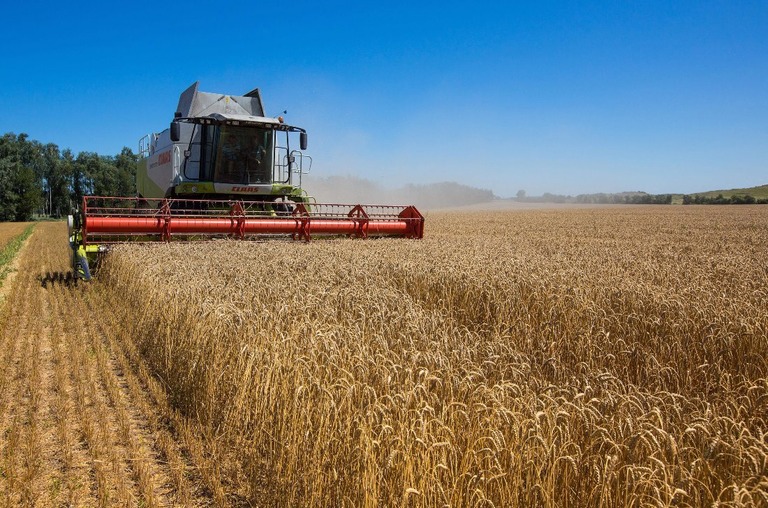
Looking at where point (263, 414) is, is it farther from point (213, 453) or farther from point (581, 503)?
point (581, 503)

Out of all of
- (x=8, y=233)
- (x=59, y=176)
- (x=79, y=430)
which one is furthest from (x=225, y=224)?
(x=59, y=176)

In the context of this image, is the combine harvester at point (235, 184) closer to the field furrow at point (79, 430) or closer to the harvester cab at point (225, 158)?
the harvester cab at point (225, 158)

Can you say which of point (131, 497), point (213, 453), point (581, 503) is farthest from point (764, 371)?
point (131, 497)

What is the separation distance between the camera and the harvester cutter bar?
920 cm

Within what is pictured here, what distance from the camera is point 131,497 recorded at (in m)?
3.01

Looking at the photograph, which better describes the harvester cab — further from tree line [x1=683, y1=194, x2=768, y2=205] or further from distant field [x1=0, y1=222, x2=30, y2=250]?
tree line [x1=683, y1=194, x2=768, y2=205]

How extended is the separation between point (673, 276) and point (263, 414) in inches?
236

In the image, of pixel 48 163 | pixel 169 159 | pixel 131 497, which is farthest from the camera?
pixel 48 163

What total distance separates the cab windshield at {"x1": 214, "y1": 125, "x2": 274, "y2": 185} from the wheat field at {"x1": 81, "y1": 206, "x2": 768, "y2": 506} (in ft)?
14.5

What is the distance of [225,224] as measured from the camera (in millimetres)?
10336

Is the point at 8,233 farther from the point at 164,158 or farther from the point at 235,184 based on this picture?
the point at 235,184

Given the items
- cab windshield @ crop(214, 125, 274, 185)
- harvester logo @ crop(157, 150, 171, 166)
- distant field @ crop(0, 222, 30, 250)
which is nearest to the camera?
cab windshield @ crop(214, 125, 274, 185)

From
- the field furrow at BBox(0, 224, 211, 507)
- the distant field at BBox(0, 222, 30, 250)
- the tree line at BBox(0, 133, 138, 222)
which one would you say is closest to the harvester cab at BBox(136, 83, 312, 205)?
the field furrow at BBox(0, 224, 211, 507)

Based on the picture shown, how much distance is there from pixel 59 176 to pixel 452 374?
Answer: 71500mm
